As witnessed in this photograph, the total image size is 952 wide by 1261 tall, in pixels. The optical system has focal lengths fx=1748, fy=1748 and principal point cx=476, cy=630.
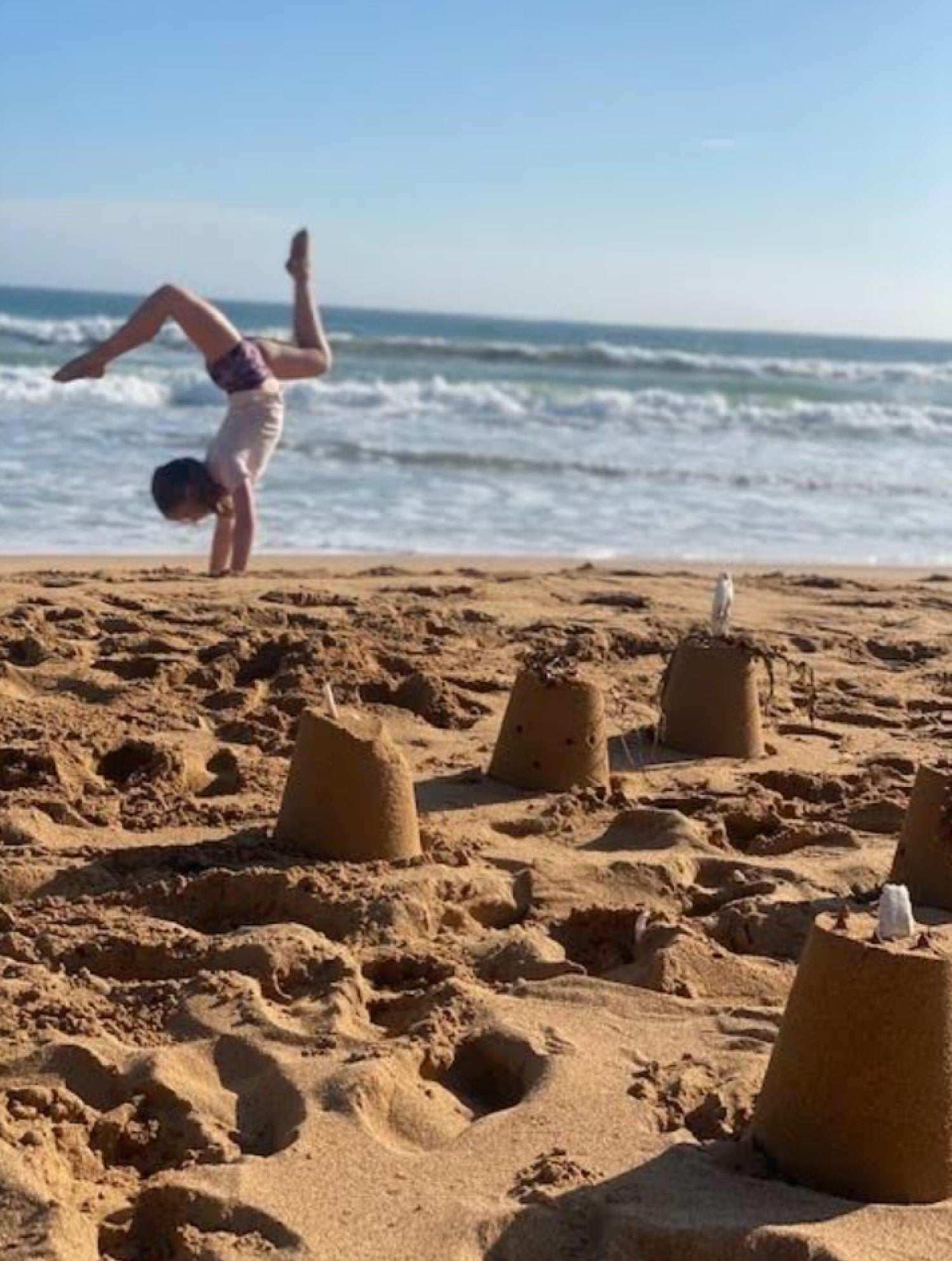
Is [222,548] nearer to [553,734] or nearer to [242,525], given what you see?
→ [242,525]

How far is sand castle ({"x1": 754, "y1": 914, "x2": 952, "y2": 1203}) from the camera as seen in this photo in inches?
96.7

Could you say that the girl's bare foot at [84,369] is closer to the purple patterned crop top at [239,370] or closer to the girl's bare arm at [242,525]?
the purple patterned crop top at [239,370]

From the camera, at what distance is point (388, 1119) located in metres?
2.66

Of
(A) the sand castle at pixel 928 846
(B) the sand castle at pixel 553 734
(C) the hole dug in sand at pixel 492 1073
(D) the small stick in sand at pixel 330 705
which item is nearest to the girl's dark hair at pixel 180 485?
(B) the sand castle at pixel 553 734

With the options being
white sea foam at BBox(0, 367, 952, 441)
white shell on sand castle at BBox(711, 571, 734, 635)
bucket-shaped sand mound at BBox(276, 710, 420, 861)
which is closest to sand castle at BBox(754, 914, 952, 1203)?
bucket-shaped sand mound at BBox(276, 710, 420, 861)

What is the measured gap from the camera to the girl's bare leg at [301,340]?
7285 millimetres

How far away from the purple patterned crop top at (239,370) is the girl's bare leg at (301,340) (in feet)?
0.52

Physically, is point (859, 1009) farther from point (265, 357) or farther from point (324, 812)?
point (265, 357)

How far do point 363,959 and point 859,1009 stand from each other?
116 cm

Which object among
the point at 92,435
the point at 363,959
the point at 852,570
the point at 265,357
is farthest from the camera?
the point at 92,435

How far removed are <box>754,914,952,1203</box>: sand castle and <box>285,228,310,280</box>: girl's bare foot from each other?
529cm

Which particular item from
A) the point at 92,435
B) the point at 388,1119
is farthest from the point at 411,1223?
the point at 92,435

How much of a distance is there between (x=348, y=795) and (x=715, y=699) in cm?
152

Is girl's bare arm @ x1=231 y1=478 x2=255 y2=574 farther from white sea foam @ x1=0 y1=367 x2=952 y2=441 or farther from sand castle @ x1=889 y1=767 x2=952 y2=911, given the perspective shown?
white sea foam @ x1=0 y1=367 x2=952 y2=441
